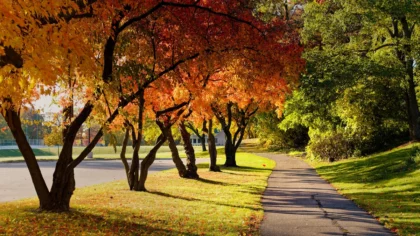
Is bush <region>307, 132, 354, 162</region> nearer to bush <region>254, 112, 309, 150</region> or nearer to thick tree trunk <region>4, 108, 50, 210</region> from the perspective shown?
bush <region>254, 112, 309, 150</region>

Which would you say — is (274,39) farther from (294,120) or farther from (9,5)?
(294,120)

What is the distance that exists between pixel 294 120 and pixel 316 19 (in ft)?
51.0

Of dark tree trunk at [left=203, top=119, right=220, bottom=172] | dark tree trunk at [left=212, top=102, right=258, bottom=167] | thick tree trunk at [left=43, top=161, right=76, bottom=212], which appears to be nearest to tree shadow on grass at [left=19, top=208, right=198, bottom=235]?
thick tree trunk at [left=43, top=161, right=76, bottom=212]

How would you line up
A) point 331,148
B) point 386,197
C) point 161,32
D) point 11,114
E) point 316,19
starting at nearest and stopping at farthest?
point 11,114
point 161,32
point 386,197
point 316,19
point 331,148

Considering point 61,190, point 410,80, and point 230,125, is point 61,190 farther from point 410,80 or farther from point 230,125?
point 230,125

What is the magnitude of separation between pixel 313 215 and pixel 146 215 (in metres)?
4.64

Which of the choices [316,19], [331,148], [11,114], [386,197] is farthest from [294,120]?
[11,114]

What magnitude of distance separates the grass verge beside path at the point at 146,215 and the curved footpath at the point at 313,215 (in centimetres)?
47

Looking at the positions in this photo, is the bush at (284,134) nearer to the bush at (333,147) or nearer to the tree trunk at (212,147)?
the bush at (333,147)

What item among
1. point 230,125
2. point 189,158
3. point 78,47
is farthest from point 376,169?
point 78,47

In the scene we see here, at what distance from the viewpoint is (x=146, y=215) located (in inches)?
470

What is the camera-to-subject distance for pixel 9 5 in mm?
5242

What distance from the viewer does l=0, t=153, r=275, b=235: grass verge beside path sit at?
9.70 metres

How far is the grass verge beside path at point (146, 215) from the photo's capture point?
31.8 ft
